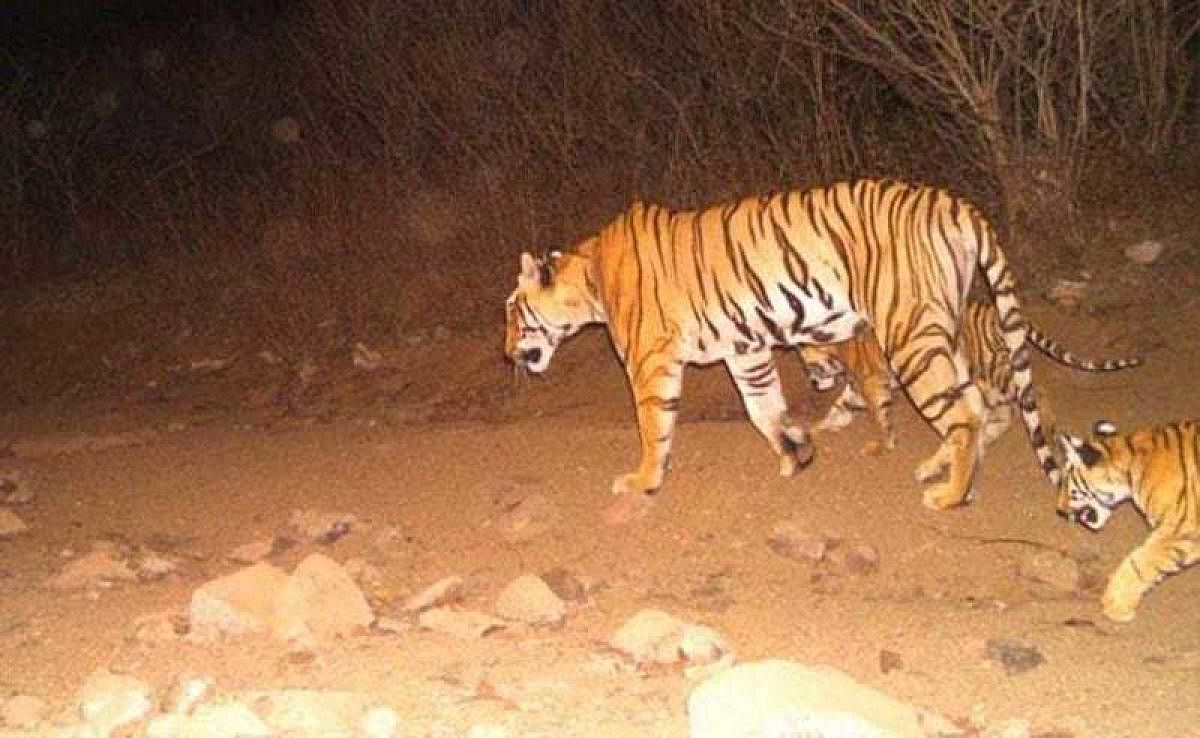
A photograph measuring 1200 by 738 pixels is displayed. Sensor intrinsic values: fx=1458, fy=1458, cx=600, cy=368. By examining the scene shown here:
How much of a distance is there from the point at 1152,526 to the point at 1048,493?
1.00m

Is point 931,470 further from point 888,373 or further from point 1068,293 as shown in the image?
point 1068,293

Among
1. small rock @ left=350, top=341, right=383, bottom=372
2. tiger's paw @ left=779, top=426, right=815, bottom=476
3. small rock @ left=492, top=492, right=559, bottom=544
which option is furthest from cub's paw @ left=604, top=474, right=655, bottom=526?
small rock @ left=350, top=341, right=383, bottom=372

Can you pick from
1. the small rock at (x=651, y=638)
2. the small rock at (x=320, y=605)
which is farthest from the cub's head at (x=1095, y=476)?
the small rock at (x=320, y=605)

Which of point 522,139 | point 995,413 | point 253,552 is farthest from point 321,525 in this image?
point 522,139

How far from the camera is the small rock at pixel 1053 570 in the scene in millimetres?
6266

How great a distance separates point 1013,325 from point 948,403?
49 cm

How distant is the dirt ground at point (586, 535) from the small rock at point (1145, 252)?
0.33 feet

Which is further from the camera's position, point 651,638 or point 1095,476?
point 1095,476

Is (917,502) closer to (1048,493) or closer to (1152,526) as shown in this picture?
(1048,493)

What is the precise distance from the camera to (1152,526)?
20.4ft

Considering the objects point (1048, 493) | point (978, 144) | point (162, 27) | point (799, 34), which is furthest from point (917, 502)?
point (162, 27)

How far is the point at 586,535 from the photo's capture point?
7.34 m

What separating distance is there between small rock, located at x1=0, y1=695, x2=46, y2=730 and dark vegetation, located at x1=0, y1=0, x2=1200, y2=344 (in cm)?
669

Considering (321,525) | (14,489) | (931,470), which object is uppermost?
(931,470)
